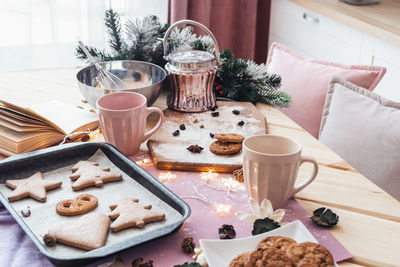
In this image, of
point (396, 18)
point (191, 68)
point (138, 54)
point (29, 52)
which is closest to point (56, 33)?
point (29, 52)

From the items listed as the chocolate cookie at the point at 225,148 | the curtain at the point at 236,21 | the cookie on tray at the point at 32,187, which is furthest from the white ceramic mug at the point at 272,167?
the curtain at the point at 236,21

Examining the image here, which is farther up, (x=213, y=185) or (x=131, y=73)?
(x=131, y=73)

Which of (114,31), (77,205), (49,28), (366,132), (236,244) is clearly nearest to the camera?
(236,244)

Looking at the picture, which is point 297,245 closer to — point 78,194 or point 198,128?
point 78,194

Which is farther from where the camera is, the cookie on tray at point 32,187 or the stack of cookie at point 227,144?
the stack of cookie at point 227,144

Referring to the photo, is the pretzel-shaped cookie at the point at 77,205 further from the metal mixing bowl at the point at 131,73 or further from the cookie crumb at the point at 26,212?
the metal mixing bowl at the point at 131,73

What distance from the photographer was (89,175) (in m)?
1.02

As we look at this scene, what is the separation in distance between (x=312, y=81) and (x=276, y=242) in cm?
113

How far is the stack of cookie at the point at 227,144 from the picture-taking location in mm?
1145

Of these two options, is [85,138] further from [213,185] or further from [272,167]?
[272,167]

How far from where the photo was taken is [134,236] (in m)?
0.85

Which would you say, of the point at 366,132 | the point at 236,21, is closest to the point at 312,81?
the point at 366,132

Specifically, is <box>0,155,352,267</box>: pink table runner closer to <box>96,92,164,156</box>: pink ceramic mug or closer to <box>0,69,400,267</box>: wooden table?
<box>0,69,400,267</box>: wooden table

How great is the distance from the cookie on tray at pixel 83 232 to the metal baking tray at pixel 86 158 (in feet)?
0.07
